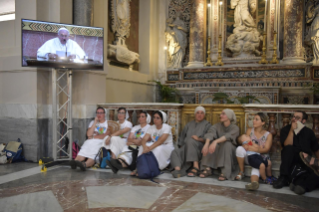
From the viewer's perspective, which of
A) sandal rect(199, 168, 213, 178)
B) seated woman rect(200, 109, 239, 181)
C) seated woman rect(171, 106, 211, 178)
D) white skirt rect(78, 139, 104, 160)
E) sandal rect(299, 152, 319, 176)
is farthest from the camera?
white skirt rect(78, 139, 104, 160)

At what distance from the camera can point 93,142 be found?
5.56m

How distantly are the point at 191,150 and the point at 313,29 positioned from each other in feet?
20.5

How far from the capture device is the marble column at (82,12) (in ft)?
20.9

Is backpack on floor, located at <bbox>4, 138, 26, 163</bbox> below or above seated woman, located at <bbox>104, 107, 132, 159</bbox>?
below

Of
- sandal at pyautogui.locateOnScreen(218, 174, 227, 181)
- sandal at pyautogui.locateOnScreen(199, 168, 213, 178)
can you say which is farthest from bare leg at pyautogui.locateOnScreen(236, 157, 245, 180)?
sandal at pyautogui.locateOnScreen(199, 168, 213, 178)

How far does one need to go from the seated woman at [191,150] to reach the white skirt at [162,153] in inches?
4.7

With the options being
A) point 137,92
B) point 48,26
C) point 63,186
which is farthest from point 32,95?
point 137,92

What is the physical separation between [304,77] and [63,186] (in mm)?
6922

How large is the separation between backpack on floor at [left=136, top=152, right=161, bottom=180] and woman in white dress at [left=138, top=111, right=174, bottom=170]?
12 centimetres

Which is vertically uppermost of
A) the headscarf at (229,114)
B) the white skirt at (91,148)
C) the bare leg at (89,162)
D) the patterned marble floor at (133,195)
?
the headscarf at (229,114)

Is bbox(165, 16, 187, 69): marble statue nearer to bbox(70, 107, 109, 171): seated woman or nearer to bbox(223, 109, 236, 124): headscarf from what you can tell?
bbox(70, 107, 109, 171): seated woman

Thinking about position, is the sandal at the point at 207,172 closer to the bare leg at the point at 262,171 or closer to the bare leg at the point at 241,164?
the bare leg at the point at 241,164

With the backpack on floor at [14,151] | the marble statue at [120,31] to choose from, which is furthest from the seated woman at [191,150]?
the marble statue at [120,31]

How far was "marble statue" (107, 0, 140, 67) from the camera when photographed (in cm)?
820
